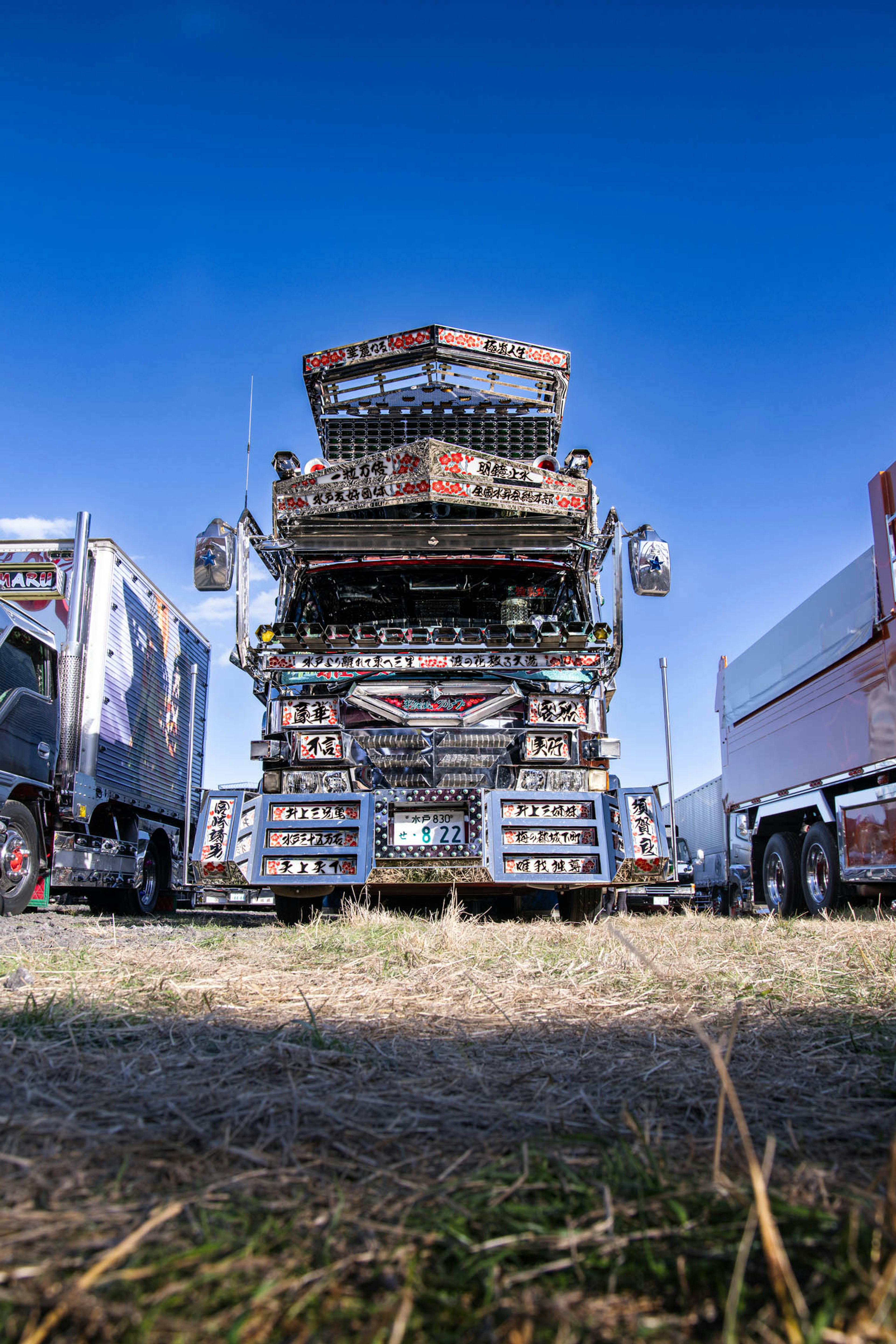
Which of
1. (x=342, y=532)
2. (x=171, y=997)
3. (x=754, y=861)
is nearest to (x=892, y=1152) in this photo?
(x=171, y=997)

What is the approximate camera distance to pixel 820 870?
29.7 ft

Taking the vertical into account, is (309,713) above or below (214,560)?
below

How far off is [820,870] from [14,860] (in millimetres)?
8328

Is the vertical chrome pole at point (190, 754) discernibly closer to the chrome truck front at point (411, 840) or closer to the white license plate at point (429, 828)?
the chrome truck front at point (411, 840)

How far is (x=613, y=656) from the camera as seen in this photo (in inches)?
251

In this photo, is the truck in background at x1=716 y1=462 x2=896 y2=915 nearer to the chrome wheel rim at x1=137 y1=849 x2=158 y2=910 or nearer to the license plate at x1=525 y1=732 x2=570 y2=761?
the license plate at x1=525 y1=732 x2=570 y2=761

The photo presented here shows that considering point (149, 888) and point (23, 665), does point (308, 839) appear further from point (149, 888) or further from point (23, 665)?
point (149, 888)

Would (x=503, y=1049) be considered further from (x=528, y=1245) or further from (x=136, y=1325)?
(x=136, y=1325)

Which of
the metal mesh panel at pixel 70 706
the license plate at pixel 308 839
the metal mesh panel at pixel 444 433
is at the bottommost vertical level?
the license plate at pixel 308 839

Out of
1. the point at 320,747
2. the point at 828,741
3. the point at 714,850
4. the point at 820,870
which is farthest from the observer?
the point at 714,850

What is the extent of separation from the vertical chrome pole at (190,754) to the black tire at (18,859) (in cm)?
378

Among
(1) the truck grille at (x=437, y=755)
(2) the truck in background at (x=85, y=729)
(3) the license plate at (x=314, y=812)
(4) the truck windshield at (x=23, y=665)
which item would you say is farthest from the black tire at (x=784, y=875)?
(4) the truck windshield at (x=23, y=665)

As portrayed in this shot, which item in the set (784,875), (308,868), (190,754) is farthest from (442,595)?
(190,754)

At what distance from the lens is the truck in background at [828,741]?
24.3 ft
